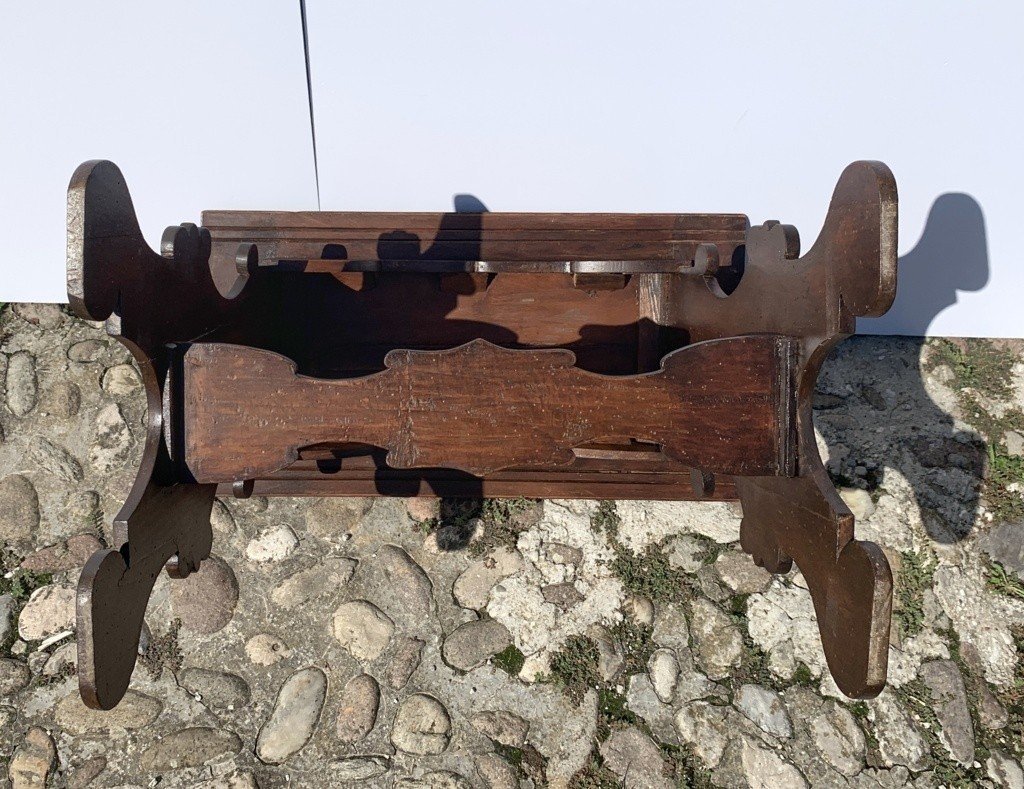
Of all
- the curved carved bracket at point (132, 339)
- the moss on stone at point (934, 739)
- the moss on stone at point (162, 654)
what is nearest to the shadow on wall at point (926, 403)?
the moss on stone at point (934, 739)

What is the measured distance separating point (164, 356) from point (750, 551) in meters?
1.43

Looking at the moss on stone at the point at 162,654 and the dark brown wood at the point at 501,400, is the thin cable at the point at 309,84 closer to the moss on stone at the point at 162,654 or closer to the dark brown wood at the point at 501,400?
the dark brown wood at the point at 501,400

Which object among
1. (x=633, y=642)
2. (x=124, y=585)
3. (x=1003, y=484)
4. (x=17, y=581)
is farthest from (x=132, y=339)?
(x=1003, y=484)

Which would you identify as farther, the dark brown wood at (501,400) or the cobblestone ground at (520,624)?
the cobblestone ground at (520,624)

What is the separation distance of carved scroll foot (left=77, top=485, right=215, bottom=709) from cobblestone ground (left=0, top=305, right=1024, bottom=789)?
564 millimetres

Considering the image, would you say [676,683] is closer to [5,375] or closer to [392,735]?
[392,735]

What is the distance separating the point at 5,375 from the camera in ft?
7.18

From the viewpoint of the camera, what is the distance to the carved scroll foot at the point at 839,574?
4.11ft

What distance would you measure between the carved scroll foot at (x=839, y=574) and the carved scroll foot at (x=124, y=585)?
1.29 meters

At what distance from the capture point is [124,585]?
4.42 feet

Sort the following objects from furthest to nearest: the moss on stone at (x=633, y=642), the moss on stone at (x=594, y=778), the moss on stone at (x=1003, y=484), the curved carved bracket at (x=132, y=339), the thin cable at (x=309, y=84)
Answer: the moss on stone at (x=1003, y=484) < the moss on stone at (x=633, y=642) < the moss on stone at (x=594, y=778) < the thin cable at (x=309, y=84) < the curved carved bracket at (x=132, y=339)

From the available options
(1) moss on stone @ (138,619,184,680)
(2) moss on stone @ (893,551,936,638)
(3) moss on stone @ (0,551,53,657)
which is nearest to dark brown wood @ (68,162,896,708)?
(1) moss on stone @ (138,619,184,680)

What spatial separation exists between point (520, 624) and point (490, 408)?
88cm

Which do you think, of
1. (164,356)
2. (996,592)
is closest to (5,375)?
(164,356)
